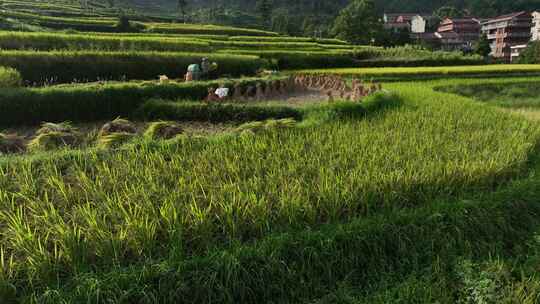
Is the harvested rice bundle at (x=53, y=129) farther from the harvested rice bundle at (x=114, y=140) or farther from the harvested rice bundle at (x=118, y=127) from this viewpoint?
the harvested rice bundle at (x=114, y=140)

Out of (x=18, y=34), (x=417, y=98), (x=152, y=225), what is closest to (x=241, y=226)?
(x=152, y=225)

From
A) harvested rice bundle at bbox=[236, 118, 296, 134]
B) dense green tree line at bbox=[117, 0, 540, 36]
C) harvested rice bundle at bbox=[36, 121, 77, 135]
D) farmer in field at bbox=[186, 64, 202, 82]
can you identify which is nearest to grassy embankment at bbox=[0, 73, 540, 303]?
harvested rice bundle at bbox=[236, 118, 296, 134]

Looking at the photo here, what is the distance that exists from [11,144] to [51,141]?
0.68 meters

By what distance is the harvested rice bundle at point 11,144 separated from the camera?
5.58 metres

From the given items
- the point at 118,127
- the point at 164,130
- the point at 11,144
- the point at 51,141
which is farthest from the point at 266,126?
the point at 11,144

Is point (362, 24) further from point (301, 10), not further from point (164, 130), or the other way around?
point (301, 10)

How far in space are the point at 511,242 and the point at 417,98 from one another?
534cm

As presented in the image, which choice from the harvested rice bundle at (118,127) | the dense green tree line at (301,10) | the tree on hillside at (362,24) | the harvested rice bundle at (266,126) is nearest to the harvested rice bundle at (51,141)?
the harvested rice bundle at (118,127)

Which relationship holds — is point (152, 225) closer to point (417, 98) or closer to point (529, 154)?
point (529, 154)

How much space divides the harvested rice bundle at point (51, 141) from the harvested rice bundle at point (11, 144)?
0.67ft

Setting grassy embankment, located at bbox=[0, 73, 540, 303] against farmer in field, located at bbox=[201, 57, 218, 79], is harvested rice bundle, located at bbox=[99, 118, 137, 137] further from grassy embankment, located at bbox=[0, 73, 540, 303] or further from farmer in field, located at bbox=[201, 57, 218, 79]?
farmer in field, located at bbox=[201, 57, 218, 79]

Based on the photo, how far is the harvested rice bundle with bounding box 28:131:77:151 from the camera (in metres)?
5.43

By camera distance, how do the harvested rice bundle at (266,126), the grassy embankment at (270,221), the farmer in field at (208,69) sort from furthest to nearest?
the farmer in field at (208,69), the harvested rice bundle at (266,126), the grassy embankment at (270,221)

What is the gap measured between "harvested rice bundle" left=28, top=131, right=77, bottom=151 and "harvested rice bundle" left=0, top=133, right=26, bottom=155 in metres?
0.21
